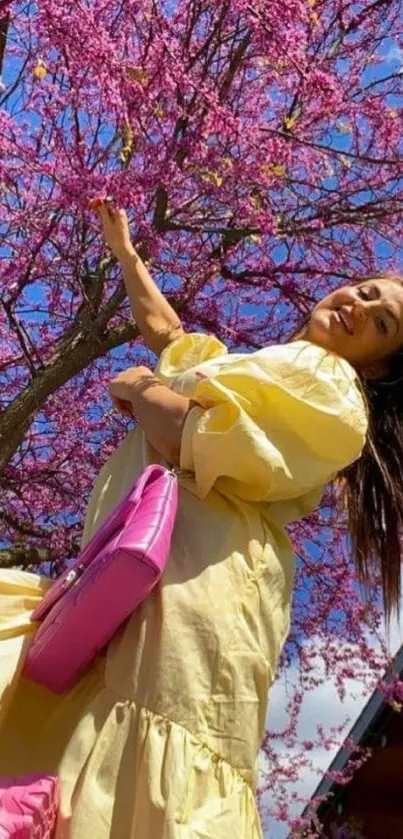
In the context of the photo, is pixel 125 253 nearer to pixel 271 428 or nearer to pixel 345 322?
pixel 345 322

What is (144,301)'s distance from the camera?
240cm

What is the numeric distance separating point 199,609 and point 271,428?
0.35 metres

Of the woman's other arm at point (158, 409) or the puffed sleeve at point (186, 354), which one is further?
the puffed sleeve at point (186, 354)

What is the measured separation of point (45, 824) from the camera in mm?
1500

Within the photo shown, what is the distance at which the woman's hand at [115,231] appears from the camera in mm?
2391

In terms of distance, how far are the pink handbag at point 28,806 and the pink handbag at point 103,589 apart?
0.59 ft

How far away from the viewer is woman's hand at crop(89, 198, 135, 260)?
239cm

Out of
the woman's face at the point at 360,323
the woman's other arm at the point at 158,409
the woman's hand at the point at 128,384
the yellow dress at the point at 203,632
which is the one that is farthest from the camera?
the woman's face at the point at 360,323

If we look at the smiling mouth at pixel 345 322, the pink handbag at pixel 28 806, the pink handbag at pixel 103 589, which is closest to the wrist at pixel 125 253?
the smiling mouth at pixel 345 322

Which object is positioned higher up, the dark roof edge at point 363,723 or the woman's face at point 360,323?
the woman's face at point 360,323

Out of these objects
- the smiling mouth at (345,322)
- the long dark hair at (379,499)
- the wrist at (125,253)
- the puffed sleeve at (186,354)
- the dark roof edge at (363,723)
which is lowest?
the dark roof edge at (363,723)

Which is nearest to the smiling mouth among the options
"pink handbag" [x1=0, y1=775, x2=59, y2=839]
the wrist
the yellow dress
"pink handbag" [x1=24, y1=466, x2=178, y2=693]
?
the yellow dress

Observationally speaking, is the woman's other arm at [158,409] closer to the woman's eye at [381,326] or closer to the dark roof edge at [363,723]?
the woman's eye at [381,326]

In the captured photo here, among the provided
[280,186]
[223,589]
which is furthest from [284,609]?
[280,186]
